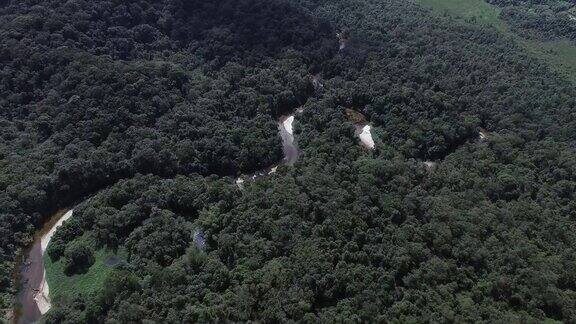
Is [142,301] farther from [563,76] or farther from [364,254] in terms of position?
[563,76]

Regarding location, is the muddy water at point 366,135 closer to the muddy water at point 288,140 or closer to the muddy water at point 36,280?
the muddy water at point 288,140

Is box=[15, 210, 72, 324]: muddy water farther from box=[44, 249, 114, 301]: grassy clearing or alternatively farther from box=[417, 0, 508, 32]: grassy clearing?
box=[417, 0, 508, 32]: grassy clearing

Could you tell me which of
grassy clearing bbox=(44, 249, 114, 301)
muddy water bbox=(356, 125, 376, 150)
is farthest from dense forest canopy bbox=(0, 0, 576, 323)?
muddy water bbox=(356, 125, 376, 150)

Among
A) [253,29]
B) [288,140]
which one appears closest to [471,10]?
[253,29]

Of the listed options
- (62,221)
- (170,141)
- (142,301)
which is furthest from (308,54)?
(142,301)

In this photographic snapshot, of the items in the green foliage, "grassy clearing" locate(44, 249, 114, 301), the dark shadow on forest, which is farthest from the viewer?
the dark shadow on forest

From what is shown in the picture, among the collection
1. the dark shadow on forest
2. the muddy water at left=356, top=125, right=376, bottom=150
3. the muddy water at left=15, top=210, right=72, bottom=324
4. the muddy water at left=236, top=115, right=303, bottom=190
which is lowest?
the muddy water at left=15, top=210, right=72, bottom=324

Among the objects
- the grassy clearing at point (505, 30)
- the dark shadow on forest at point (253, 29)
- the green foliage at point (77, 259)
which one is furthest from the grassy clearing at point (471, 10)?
the green foliage at point (77, 259)
